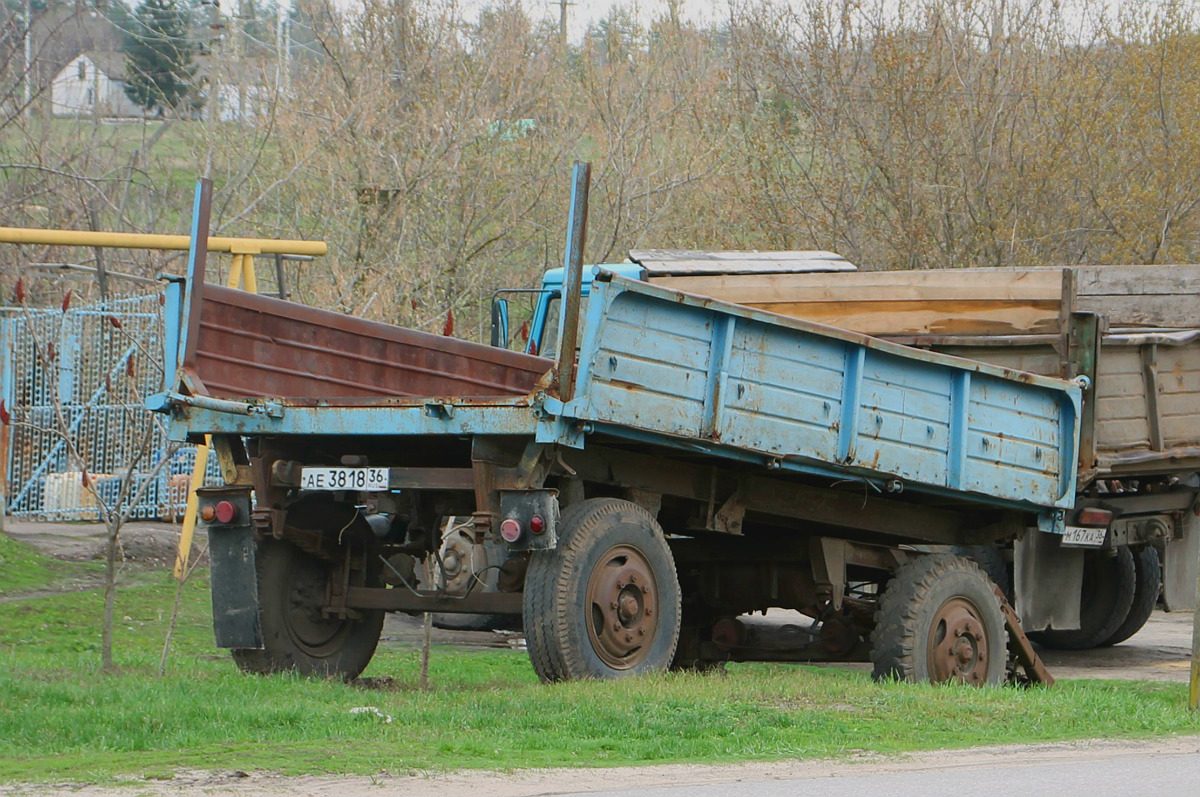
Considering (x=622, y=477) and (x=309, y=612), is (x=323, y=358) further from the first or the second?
(x=622, y=477)

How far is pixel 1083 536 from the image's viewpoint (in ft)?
38.9

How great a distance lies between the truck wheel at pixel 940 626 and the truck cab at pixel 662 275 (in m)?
2.55

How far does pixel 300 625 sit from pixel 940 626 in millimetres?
3856

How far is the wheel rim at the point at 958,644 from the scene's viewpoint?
33.2ft

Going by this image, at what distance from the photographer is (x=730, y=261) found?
1232 cm

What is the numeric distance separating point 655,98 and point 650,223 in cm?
312

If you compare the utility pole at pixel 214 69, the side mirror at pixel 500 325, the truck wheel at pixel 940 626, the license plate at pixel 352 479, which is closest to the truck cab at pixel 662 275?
the side mirror at pixel 500 325

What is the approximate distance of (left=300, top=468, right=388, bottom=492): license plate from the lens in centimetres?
889

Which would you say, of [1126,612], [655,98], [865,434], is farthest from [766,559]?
[655,98]

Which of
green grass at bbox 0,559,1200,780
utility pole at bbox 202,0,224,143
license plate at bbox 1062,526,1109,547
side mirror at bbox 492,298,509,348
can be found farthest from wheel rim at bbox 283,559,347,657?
utility pole at bbox 202,0,224,143

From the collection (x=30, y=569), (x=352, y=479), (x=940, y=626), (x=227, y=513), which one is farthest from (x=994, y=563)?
(x=30, y=569)

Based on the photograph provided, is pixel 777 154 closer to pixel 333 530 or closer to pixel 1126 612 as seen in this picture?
pixel 1126 612

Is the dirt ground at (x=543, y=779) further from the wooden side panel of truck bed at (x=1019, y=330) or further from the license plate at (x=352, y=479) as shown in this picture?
the wooden side panel of truck bed at (x=1019, y=330)

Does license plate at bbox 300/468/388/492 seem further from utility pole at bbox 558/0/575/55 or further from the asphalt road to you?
utility pole at bbox 558/0/575/55
